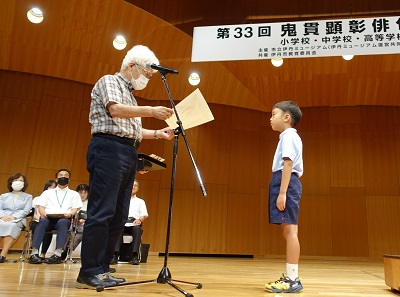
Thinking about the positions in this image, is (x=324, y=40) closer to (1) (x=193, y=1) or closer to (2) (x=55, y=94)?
(1) (x=193, y=1)

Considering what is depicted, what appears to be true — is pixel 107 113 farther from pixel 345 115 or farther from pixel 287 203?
pixel 345 115

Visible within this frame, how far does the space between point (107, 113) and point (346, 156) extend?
17.4 ft

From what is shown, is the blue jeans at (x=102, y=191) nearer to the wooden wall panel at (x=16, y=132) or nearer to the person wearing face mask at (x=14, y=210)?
the person wearing face mask at (x=14, y=210)

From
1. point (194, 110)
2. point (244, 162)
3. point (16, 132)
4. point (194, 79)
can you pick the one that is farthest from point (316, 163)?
point (16, 132)

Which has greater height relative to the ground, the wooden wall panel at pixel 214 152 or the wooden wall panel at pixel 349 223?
the wooden wall panel at pixel 214 152

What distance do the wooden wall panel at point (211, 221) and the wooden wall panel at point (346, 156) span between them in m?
2.00

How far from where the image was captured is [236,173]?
621 cm

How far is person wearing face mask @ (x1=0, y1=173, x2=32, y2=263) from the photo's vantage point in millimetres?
3559

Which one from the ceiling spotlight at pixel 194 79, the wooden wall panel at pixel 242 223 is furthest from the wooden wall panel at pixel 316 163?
the ceiling spotlight at pixel 194 79

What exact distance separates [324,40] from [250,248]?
3.76m

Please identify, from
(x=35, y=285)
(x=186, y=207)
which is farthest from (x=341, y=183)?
(x=35, y=285)

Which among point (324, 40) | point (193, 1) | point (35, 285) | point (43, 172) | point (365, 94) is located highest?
point (193, 1)

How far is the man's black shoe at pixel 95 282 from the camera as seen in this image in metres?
1.70

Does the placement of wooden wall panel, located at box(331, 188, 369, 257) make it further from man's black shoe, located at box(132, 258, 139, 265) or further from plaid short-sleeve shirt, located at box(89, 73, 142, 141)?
plaid short-sleeve shirt, located at box(89, 73, 142, 141)
